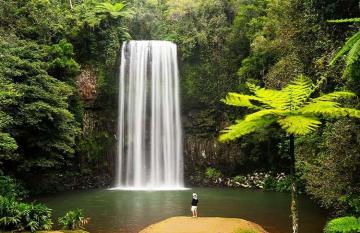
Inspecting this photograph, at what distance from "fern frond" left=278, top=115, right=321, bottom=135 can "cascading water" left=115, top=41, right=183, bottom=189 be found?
69.2 feet

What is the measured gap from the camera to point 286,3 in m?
18.1

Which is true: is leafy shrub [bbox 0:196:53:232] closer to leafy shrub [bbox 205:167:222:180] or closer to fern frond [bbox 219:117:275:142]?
fern frond [bbox 219:117:275:142]

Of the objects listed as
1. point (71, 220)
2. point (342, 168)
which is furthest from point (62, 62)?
point (342, 168)

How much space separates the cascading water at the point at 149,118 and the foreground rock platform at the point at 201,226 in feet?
41.6

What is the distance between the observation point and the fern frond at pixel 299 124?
5.16m

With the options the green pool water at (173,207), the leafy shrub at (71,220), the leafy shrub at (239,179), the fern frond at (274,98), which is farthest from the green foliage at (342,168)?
the leafy shrub at (239,179)

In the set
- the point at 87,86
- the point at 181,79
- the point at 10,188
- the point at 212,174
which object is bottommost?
the point at 212,174

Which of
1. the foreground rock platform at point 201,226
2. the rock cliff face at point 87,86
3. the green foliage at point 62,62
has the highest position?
the green foliage at point 62,62

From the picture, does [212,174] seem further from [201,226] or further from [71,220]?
[71,220]

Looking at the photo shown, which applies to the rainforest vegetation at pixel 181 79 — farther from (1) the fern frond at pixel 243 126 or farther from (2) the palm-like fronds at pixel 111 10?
(1) the fern frond at pixel 243 126

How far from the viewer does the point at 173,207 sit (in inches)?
675

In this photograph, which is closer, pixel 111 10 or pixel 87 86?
pixel 87 86

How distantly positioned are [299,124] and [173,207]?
12623 millimetres

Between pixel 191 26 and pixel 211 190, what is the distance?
12.6 meters
